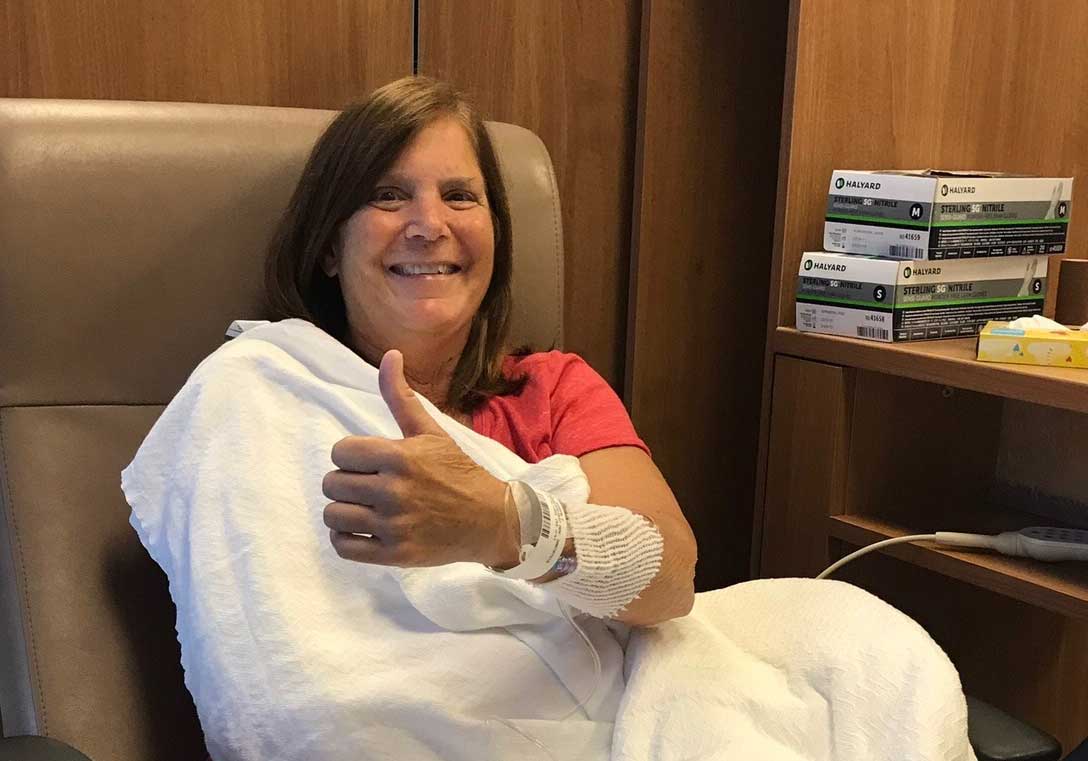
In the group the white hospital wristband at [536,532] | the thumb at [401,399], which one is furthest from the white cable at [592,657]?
the thumb at [401,399]

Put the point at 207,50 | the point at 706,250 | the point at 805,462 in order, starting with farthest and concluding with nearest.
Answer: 1. the point at 706,250
2. the point at 805,462
3. the point at 207,50

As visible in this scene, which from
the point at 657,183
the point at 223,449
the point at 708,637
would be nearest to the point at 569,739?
the point at 708,637

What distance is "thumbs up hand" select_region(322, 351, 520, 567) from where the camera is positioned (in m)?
0.87

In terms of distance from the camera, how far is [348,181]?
125 cm

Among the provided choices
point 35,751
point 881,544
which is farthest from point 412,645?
point 881,544

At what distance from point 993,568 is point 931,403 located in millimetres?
297

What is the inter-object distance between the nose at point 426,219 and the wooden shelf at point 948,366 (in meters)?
0.53

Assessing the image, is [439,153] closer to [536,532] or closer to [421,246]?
[421,246]

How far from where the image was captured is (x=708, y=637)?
115cm

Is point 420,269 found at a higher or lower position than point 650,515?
higher

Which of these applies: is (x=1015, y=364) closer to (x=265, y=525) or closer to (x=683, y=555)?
(x=683, y=555)

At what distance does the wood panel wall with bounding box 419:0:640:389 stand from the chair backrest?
1.28 ft

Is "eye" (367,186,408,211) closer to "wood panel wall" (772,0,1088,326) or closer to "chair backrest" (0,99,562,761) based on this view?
"chair backrest" (0,99,562,761)

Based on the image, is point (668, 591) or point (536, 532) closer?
point (536, 532)
